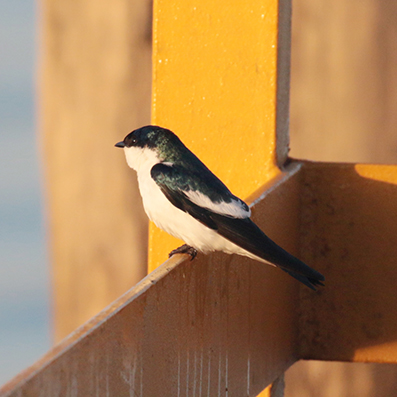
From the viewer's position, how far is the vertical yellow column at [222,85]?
8.45 feet

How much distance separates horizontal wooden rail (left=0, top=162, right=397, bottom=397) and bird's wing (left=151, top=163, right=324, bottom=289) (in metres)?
0.11

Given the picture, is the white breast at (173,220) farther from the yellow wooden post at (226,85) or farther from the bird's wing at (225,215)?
the yellow wooden post at (226,85)

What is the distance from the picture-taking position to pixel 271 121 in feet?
8.49

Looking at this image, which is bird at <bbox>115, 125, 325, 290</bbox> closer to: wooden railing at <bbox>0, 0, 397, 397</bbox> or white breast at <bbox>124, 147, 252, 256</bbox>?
white breast at <bbox>124, 147, 252, 256</bbox>

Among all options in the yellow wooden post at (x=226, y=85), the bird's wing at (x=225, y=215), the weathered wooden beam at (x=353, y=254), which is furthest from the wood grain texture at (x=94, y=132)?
the bird's wing at (x=225, y=215)

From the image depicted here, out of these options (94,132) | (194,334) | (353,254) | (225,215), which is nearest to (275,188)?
(225,215)

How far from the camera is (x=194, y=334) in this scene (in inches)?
71.0

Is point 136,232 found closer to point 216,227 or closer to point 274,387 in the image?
point 274,387

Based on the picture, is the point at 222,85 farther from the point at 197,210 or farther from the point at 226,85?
the point at 197,210

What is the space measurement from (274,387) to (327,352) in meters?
0.23

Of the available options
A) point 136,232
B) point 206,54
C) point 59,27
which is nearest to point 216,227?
point 206,54

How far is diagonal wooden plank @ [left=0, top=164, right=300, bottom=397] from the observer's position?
129cm

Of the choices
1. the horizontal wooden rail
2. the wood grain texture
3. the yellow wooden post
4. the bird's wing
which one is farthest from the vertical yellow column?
the wood grain texture

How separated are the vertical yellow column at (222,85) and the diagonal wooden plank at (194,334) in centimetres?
18
